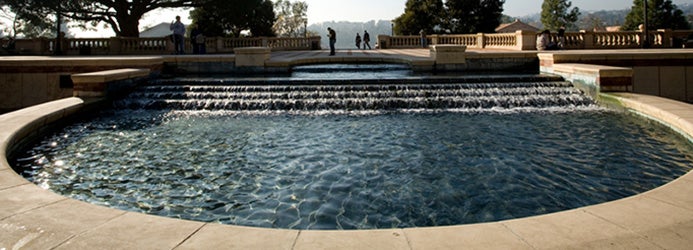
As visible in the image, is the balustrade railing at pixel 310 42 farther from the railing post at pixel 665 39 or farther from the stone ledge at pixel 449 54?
the stone ledge at pixel 449 54

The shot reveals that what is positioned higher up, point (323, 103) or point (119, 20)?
point (119, 20)

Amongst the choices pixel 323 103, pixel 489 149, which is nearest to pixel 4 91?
pixel 323 103

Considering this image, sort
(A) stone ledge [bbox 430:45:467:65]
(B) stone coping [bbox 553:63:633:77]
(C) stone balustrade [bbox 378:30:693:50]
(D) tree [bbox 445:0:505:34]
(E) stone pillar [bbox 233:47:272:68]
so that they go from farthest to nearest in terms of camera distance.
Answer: (D) tree [bbox 445:0:505:34] → (C) stone balustrade [bbox 378:30:693:50] → (E) stone pillar [bbox 233:47:272:68] → (A) stone ledge [bbox 430:45:467:65] → (B) stone coping [bbox 553:63:633:77]

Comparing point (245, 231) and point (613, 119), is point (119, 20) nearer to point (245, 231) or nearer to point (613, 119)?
point (613, 119)

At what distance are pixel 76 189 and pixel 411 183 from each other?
386cm

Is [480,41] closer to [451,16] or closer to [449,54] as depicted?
[449,54]

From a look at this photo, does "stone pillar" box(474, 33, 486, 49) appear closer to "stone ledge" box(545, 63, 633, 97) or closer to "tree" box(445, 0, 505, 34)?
"stone ledge" box(545, 63, 633, 97)

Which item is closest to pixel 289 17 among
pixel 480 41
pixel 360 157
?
pixel 480 41

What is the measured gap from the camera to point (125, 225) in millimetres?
4055

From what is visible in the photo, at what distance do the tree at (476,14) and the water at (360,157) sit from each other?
43.3 meters

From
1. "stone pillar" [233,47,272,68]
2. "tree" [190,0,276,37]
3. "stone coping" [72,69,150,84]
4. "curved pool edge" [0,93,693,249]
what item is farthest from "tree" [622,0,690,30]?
"curved pool edge" [0,93,693,249]

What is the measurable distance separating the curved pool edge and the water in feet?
2.74

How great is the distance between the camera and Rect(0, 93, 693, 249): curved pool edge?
3.61 metres

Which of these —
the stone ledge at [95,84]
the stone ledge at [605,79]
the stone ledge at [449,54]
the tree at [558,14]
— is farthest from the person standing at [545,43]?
the tree at [558,14]
